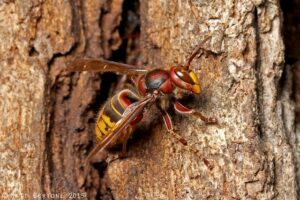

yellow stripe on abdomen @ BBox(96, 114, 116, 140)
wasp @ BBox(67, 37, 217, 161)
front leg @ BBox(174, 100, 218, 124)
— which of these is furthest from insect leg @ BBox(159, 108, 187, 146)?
yellow stripe on abdomen @ BBox(96, 114, 116, 140)

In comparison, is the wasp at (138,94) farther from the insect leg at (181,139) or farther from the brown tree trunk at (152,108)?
the brown tree trunk at (152,108)

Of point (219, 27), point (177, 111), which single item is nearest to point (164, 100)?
point (177, 111)

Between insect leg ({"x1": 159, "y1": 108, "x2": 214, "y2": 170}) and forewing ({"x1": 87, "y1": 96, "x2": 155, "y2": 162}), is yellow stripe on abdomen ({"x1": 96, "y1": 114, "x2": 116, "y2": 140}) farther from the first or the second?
insect leg ({"x1": 159, "y1": 108, "x2": 214, "y2": 170})

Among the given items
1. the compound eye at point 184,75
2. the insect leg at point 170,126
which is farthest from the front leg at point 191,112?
the compound eye at point 184,75

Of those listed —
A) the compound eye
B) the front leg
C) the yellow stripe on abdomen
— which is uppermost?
the compound eye

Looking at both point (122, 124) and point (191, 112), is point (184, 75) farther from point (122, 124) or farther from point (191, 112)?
point (122, 124)

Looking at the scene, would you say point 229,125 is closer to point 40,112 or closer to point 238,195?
point 238,195

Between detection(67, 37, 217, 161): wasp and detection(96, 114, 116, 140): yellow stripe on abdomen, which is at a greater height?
detection(67, 37, 217, 161): wasp
